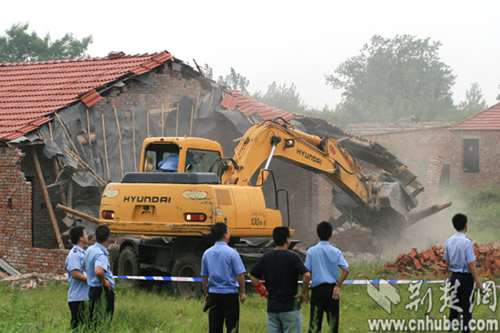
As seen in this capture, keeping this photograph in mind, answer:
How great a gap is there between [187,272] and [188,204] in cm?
142

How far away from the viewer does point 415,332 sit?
944 centimetres

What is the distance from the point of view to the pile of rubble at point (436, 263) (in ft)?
46.1

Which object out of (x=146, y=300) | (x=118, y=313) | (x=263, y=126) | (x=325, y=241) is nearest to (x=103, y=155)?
(x=263, y=126)

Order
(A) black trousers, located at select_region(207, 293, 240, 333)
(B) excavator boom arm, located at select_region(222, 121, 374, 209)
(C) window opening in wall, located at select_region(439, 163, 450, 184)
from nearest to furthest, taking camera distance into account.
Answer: (A) black trousers, located at select_region(207, 293, 240, 333) → (B) excavator boom arm, located at select_region(222, 121, 374, 209) → (C) window opening in wall, located at select_region(439, 163, 450, 184)

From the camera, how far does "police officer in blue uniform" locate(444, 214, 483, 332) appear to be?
8984 millimetres

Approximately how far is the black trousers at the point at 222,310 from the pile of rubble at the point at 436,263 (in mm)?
6782

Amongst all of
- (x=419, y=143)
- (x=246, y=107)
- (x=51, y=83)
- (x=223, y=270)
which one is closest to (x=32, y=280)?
(x=223, y=270)

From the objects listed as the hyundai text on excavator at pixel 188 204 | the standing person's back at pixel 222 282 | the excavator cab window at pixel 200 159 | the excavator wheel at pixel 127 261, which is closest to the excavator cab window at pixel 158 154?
the hyundai text on excavator at pixel 188 204

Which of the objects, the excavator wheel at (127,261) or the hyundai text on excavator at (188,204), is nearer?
the hyundai text on excavator at (188,204)

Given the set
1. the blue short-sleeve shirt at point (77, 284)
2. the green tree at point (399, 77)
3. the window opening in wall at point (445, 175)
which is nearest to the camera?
the blue short-sleeve shirt at point (77, 284)

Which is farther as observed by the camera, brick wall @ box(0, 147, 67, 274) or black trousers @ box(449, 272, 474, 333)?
brick wall @ box(0, 147, 67, 274)

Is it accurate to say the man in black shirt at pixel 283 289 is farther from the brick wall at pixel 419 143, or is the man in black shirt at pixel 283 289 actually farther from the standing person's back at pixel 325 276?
the brick wall at pixel 419 143

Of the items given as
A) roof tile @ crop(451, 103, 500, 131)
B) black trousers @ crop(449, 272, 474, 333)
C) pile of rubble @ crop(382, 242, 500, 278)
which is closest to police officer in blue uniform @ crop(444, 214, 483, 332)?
black trousers @ crop(449, 272, 474, 333)

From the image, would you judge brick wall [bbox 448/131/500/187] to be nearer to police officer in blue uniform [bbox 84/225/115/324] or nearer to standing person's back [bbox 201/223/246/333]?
standing person's back [bbox 201/223/246/333]
